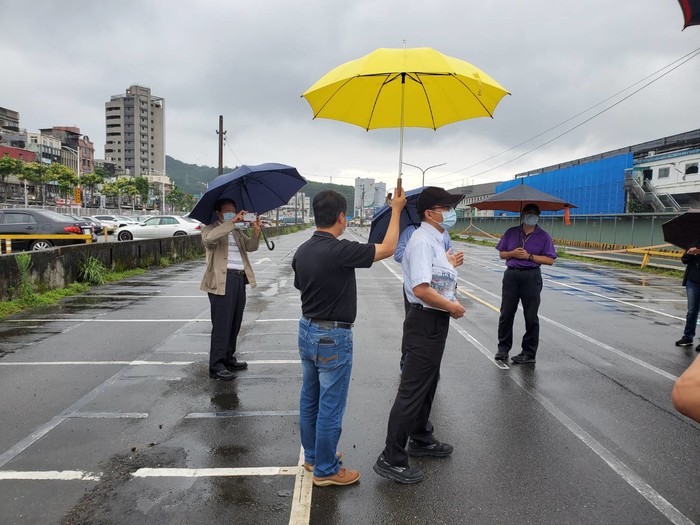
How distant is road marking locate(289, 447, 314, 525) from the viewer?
2879mm

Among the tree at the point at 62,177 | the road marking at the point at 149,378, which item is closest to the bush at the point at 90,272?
the road marking at the point at 149,378

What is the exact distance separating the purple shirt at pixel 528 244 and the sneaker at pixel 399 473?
350 cm

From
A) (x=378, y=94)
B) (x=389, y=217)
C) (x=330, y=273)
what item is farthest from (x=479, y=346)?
(x=330, y=273)

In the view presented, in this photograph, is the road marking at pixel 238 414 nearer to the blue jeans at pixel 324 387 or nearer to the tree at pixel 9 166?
the blue jeans at pixel 324 387

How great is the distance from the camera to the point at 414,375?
3309 mm

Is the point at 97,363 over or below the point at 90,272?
below

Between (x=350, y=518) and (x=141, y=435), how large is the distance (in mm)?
2014

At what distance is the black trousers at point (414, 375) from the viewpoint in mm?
3281

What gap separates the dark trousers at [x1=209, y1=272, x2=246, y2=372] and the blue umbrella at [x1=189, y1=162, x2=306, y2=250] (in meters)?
0.60

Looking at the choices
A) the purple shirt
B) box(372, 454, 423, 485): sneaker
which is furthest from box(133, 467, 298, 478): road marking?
the purple shirt

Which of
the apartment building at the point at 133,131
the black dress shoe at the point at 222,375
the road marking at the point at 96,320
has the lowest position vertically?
the road marking at the point at 96,320

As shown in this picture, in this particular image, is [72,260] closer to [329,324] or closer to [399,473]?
[329,324]

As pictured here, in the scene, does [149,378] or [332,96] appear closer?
[332,96]

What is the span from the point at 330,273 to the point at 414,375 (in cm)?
93
